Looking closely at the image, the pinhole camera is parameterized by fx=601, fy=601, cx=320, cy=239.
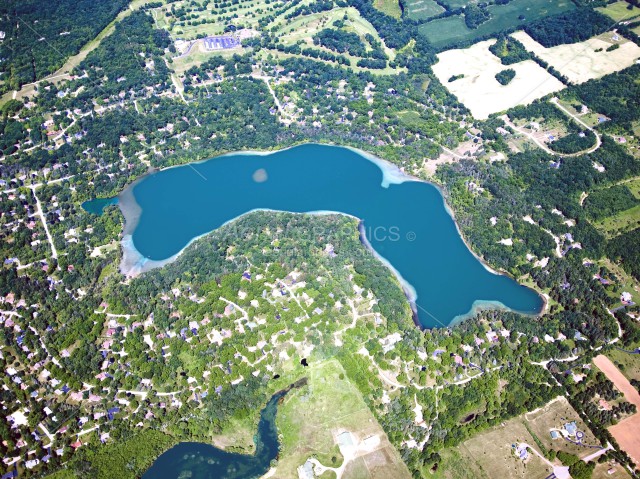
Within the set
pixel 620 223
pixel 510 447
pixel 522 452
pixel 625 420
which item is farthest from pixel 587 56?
pixel 522 452

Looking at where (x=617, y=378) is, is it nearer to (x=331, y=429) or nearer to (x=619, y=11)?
(x=331, y=429)

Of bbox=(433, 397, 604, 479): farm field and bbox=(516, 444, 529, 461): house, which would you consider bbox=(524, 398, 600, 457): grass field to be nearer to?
bbox=(433, 397, 604, 479): farm field

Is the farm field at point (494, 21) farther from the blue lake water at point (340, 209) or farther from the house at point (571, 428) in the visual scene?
the house at point (571, 428)

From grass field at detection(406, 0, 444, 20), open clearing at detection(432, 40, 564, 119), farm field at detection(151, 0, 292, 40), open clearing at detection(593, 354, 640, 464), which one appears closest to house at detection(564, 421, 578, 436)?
open clearing at detection(593, 354, 640, 464)

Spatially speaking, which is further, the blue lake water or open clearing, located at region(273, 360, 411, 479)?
the blue lake water

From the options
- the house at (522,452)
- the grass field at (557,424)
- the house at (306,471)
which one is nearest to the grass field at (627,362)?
the grass field at (557,424)

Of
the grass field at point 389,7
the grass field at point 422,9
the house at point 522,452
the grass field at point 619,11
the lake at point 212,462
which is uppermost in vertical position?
the grass field at point 619,11
